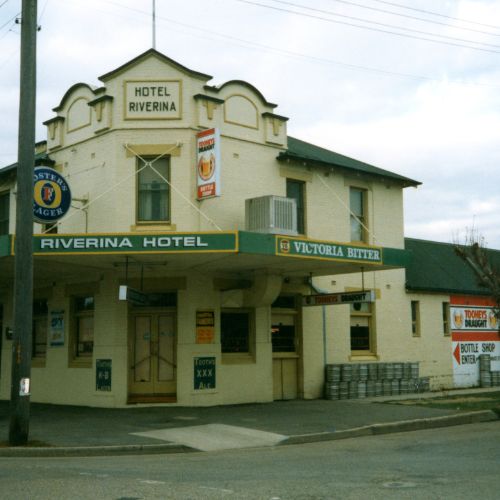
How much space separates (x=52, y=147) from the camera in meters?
20.0

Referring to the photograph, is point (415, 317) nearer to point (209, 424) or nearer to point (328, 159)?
point (328, 159)

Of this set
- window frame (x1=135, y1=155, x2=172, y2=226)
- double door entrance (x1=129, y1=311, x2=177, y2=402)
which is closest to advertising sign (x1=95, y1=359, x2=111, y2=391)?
double door entrance (x1=129, y1=311, x2=177, y2=402)

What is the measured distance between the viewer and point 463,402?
18.9 meters

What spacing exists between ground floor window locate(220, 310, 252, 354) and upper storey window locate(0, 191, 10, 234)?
749 centimetres

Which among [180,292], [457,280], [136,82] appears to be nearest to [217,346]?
[180,292]

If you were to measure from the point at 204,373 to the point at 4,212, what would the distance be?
8508 mm

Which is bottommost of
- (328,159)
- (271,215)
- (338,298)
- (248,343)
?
(248,343)

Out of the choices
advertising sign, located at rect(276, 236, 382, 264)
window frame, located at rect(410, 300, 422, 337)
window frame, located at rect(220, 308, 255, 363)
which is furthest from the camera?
window frame, located at rect(410, 300, 422, 337)

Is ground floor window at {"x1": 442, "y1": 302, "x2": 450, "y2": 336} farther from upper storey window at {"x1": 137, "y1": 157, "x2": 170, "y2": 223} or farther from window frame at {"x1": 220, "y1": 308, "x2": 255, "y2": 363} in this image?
upper storey window at {"x1": 137, "y1": 157, "x2": 170, "y2": 223}

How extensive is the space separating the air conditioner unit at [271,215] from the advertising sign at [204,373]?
3.47m

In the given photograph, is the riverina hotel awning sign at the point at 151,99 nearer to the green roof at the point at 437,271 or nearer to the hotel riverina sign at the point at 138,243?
the hotel riverina sign at the point at 138,243

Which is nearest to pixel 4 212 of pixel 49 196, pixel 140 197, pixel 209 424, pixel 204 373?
pixel 49 196

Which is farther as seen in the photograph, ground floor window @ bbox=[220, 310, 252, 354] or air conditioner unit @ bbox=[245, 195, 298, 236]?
ground floor window @ bbox=[220, 310, 252, 354]

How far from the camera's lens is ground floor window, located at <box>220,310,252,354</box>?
62.1ft
